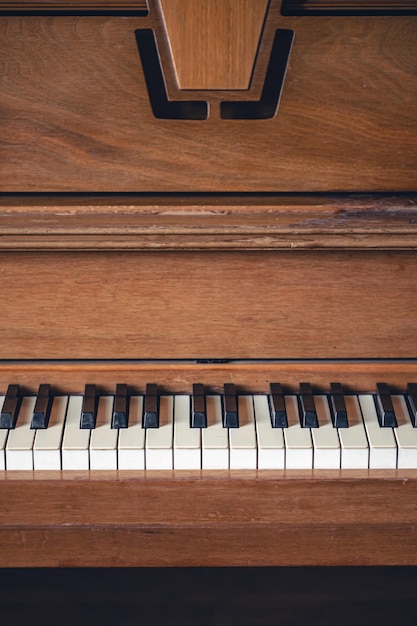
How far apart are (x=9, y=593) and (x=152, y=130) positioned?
113 cm

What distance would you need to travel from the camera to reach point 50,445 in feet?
4.56

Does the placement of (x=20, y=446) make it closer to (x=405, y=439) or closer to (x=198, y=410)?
(x=198, y=410)

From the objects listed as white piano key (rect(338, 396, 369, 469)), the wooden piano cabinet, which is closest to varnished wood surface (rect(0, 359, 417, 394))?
the wooden piano cabinet

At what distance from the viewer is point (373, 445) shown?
1.40m

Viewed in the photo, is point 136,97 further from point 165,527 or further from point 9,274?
point 165,527

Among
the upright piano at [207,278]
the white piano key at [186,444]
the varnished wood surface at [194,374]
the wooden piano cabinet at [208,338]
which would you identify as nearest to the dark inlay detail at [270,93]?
the upright piano at [207,278]

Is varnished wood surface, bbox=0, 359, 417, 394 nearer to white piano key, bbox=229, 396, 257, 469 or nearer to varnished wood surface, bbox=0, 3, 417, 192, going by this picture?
white piano key, bbox=229, 396, 257, 469

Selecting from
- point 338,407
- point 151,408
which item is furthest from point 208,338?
point 338,407

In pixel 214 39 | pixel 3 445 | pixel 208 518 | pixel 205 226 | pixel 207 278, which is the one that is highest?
pixel 214 39

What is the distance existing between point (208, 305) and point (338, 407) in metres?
0.31

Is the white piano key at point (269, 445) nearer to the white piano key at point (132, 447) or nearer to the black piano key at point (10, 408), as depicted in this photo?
the white piano key at point (132, 447)

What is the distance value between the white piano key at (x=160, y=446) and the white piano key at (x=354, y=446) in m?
0.31

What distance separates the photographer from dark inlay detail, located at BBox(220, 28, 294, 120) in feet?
4.58

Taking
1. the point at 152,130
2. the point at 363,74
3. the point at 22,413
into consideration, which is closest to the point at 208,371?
the point at 22,413
